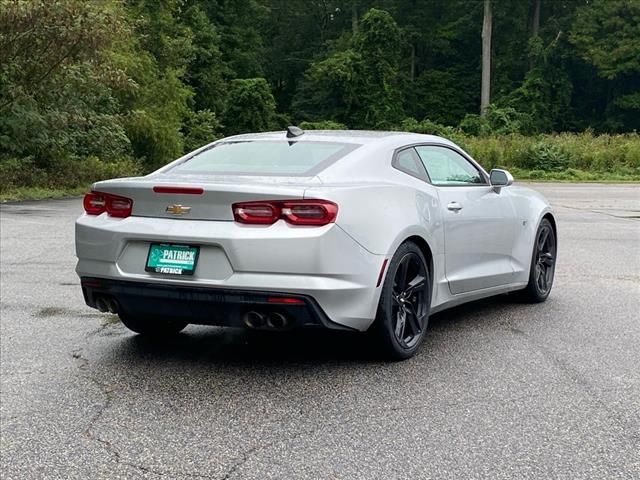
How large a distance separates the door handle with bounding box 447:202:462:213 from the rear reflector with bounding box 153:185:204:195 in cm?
190

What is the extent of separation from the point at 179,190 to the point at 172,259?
0.40 metres

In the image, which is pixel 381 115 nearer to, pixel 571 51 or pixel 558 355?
pixel 571 51

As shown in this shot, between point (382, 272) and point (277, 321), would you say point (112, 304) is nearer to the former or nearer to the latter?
point (277, 321)

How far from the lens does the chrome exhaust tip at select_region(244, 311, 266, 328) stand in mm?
4594

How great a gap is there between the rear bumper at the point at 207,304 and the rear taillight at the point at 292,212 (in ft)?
1.34

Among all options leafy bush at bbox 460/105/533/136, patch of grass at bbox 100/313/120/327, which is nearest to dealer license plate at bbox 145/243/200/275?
patch of grass at bbox 100/313/120/327

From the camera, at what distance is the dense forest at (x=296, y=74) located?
71.0 feet

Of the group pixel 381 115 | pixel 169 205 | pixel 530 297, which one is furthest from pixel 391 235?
pixel 381 115

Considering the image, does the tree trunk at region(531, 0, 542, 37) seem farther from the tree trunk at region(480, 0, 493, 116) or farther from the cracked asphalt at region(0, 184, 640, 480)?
the cracked asphalt at region(0, 184, 640, 480)

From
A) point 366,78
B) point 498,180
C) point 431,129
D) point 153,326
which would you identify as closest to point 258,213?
point 153,326

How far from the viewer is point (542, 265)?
737cm

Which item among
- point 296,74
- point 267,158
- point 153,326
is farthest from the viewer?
point 296,74

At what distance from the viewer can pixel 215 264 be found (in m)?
4.60

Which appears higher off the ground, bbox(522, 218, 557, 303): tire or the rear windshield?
the rear windshield
